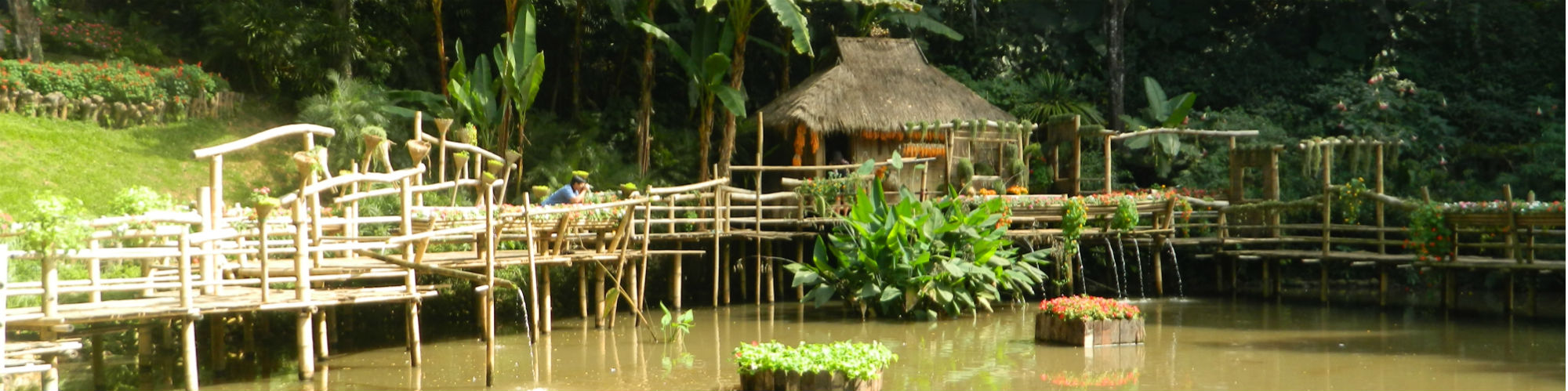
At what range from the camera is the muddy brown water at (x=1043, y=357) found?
10.8 meters

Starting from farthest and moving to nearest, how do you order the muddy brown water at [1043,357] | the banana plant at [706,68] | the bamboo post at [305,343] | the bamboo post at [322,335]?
1. the banana plant at [706,68]
2. the bamboo post at [322,335]
3. the muddy brown water at [1043,357]
4. the bamboo post at [305,343]

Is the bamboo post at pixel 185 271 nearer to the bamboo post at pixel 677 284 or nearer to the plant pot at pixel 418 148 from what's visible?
the plant pot at pixel 418 148

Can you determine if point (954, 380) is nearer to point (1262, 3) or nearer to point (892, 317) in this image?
point (892, 317)

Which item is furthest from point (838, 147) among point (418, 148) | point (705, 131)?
point (418, 148)

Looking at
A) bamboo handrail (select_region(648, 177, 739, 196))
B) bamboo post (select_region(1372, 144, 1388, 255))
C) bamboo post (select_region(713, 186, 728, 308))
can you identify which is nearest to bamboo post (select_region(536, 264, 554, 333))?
bamboo handrail (select_region(648, 177, 739, 196))

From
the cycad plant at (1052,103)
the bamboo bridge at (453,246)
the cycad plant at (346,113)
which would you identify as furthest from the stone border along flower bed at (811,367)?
the cycad plant at (1052,103)

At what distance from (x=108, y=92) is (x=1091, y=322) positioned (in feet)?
43.0

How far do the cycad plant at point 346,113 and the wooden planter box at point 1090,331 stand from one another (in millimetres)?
9509

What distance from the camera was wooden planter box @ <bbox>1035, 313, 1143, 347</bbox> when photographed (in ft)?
41.4

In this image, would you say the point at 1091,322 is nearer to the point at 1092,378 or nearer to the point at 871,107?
the point at 1092,378

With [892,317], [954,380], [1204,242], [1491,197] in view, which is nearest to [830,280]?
[892,317]

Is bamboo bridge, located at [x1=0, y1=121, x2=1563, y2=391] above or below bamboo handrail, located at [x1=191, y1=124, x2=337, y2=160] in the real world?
below

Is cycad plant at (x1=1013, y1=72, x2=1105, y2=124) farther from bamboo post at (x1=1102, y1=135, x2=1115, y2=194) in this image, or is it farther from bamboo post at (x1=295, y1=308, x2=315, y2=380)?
bamboo post at (x1=295, y1=308, x2=315, y2=380)

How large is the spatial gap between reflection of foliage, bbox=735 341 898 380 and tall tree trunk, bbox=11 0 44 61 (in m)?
13.3
